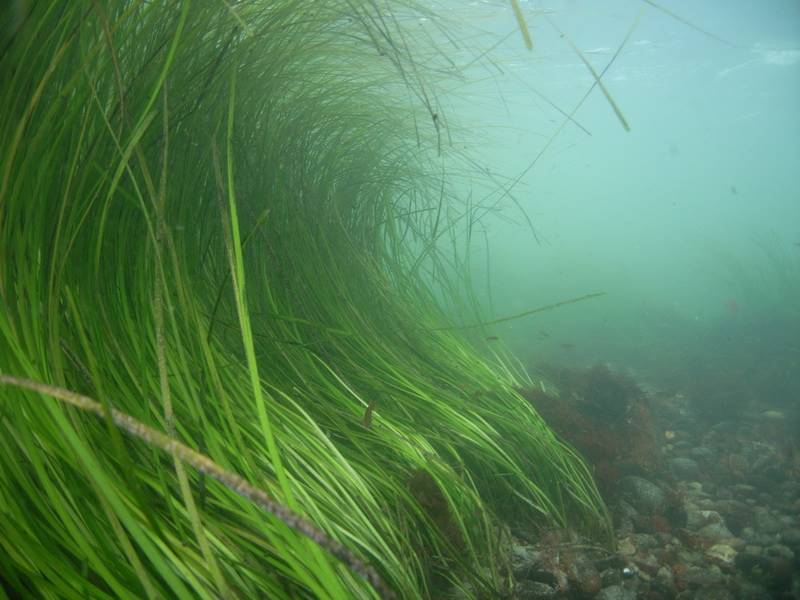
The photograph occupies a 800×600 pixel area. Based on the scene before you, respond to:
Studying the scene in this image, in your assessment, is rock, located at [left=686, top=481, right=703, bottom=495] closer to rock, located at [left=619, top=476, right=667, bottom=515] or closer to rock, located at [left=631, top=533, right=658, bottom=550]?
rock, located at [left=619, top=476, right=667, bottom=515]

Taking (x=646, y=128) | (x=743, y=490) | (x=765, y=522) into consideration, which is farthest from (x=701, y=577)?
(x=646, y=128)

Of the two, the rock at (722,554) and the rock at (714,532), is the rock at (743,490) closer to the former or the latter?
the rock at (714,532)

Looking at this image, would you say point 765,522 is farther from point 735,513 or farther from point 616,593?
point 616,593

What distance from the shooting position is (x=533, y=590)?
5.45ft

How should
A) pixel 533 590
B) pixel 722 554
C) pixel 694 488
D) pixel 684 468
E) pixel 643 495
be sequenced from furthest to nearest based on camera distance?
pixel 684 468
pixel 694 488
pixel 643 495
pixel 722 554
pixel 533 590

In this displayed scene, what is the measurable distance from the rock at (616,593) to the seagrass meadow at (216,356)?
1.00 ft

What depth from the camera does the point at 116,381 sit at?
121 centimetres

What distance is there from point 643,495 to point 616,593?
0.93 metres

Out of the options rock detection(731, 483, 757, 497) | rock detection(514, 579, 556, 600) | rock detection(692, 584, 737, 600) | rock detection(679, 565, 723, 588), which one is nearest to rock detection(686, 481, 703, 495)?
rock detection(731, 483, 757, 497)

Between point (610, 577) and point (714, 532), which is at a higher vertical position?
point (610, 577)

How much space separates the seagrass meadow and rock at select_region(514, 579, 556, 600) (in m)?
0.09

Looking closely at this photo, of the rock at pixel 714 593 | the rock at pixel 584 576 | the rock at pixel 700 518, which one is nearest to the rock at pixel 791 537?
the rock at pixel 700 518

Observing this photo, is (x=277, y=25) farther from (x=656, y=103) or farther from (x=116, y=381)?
(x=656, y=103)

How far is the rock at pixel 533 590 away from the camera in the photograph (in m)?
1.63
